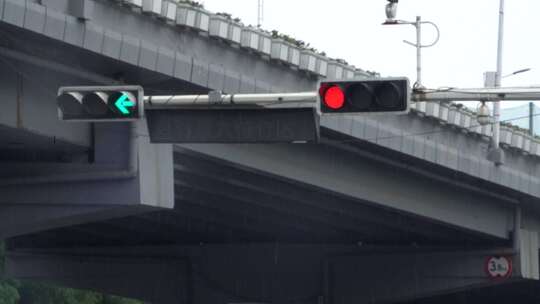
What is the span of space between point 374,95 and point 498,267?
68.8 feet

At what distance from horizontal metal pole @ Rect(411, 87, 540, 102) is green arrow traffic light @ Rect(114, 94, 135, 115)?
388 centimetres

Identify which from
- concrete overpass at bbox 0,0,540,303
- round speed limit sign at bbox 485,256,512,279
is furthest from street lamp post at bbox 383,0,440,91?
round speed limit sign at bbox 485,256,512,279

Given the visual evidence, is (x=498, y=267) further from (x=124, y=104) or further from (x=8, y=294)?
(x=8, y=294)

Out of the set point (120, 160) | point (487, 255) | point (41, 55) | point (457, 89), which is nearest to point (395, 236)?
point (487, 255)

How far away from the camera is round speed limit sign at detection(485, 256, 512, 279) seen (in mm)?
34375

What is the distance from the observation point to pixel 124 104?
16.1 metres

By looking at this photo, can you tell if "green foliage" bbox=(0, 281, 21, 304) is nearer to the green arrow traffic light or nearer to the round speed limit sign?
the round speed limit sign

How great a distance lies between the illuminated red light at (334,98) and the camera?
15141 mm

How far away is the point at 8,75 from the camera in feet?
75.3

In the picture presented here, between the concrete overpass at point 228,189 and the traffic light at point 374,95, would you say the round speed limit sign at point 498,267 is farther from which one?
the traffic light at point 374,95

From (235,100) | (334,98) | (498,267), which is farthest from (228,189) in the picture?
(334,98)

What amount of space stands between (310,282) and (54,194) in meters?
16.0

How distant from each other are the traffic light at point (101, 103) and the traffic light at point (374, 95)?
9.47 feet

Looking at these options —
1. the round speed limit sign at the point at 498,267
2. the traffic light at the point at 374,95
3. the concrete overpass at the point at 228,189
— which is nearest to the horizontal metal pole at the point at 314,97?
the traffic light at the point at 374,95
